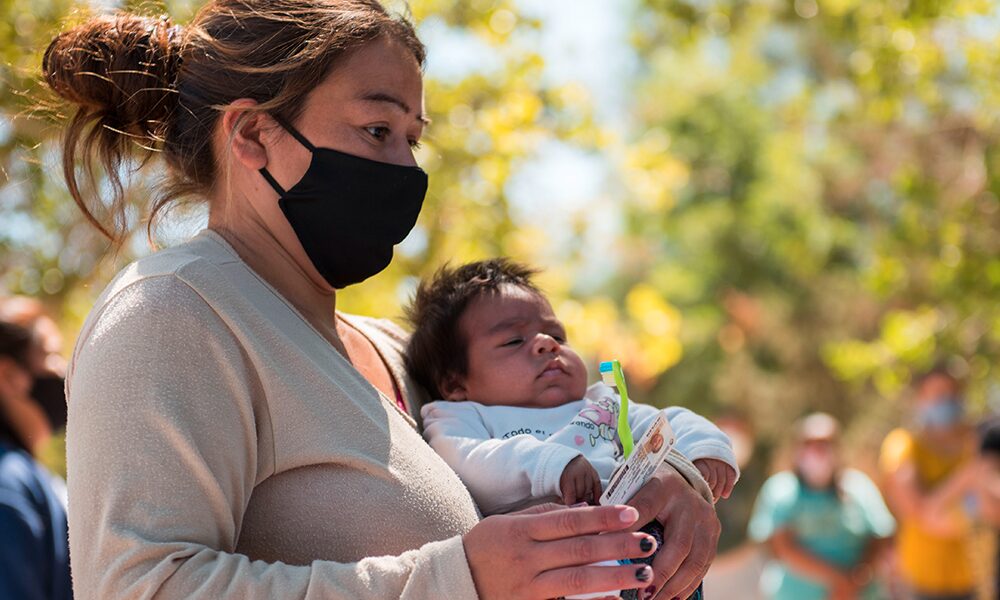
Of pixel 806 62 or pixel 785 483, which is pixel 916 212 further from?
pixel 806 62

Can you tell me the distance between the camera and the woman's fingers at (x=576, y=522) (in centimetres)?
175

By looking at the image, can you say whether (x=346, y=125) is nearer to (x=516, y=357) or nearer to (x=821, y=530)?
(x=516, y=357)

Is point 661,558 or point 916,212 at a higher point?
point 661,558

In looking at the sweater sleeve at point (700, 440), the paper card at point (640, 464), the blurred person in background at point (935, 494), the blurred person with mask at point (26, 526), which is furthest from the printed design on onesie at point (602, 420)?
the blurred person in background at point (935, 494)

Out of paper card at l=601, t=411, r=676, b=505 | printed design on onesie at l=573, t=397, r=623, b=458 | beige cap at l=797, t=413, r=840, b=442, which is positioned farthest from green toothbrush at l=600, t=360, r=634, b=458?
beige cap at l=797, t=413, r=840, b=442

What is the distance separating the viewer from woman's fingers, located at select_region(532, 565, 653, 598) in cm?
174

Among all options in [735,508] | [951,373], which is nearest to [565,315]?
[951,373]

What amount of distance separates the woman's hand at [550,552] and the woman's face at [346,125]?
29.4 inches

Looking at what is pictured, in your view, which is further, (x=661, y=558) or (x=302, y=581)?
(x=661, y=558)

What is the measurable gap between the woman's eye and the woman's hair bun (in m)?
0.38

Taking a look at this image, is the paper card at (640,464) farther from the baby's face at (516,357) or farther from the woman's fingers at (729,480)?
the baby's face at (516,357)

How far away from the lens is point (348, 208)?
2293 millimetres

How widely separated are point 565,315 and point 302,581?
5328mm

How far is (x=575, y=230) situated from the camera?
799 cm
